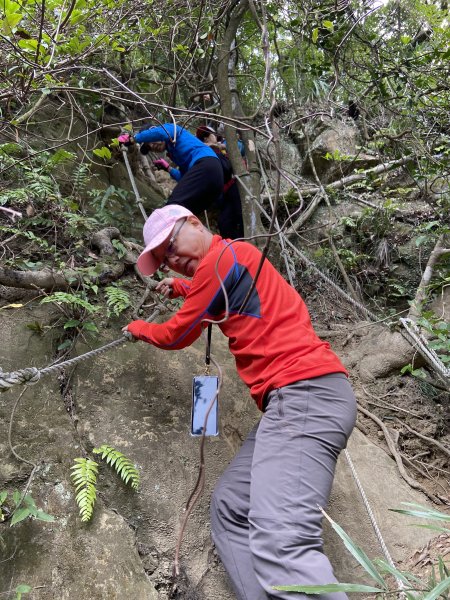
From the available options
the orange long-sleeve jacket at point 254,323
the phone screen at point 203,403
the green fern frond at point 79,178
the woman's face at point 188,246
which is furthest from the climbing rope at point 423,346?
the green fern frond at point 79,178

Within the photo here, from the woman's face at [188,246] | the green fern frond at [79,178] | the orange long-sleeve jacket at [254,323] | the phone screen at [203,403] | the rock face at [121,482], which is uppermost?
the green fern frond at [79,178]

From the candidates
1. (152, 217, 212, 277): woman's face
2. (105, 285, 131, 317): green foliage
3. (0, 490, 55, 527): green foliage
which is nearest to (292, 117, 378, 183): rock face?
(105, 285, 131, 317): green foliage

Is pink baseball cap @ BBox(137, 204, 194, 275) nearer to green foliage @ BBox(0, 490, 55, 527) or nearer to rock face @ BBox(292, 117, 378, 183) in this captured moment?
green foliage @ BBox(0, 490, 55, 527)

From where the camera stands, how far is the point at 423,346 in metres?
3.46

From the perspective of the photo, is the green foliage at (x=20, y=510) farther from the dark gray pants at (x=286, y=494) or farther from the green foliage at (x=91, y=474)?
the dark gray pants at (x=286, y=494)

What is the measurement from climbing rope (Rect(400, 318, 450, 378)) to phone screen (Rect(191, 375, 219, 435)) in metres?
1.78

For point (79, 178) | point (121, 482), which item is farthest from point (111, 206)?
point (121, 482)

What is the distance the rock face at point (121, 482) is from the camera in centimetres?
206

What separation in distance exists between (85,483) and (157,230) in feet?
4.45

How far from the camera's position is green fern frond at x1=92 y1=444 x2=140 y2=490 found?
7.76 feet

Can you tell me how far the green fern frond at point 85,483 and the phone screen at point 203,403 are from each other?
56 centimetres

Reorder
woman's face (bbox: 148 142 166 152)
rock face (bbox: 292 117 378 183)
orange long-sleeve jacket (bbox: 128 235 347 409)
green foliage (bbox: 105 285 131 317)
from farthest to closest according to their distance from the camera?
rock face (bbox: 292 117 378 183) < woman's face (bbox: 148 142 166 152) < green foliage (bbox: 105 285 131 317) < orange long-sleeve jacket (bbox: 128 235 347 409)

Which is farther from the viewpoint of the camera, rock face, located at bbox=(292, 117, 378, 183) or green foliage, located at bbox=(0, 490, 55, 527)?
rock face, located at bbox=(292, 117, 378, 183)

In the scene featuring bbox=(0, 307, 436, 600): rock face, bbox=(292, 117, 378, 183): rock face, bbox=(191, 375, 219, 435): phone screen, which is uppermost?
bbox=(292, 117, 378, 183): rock face
